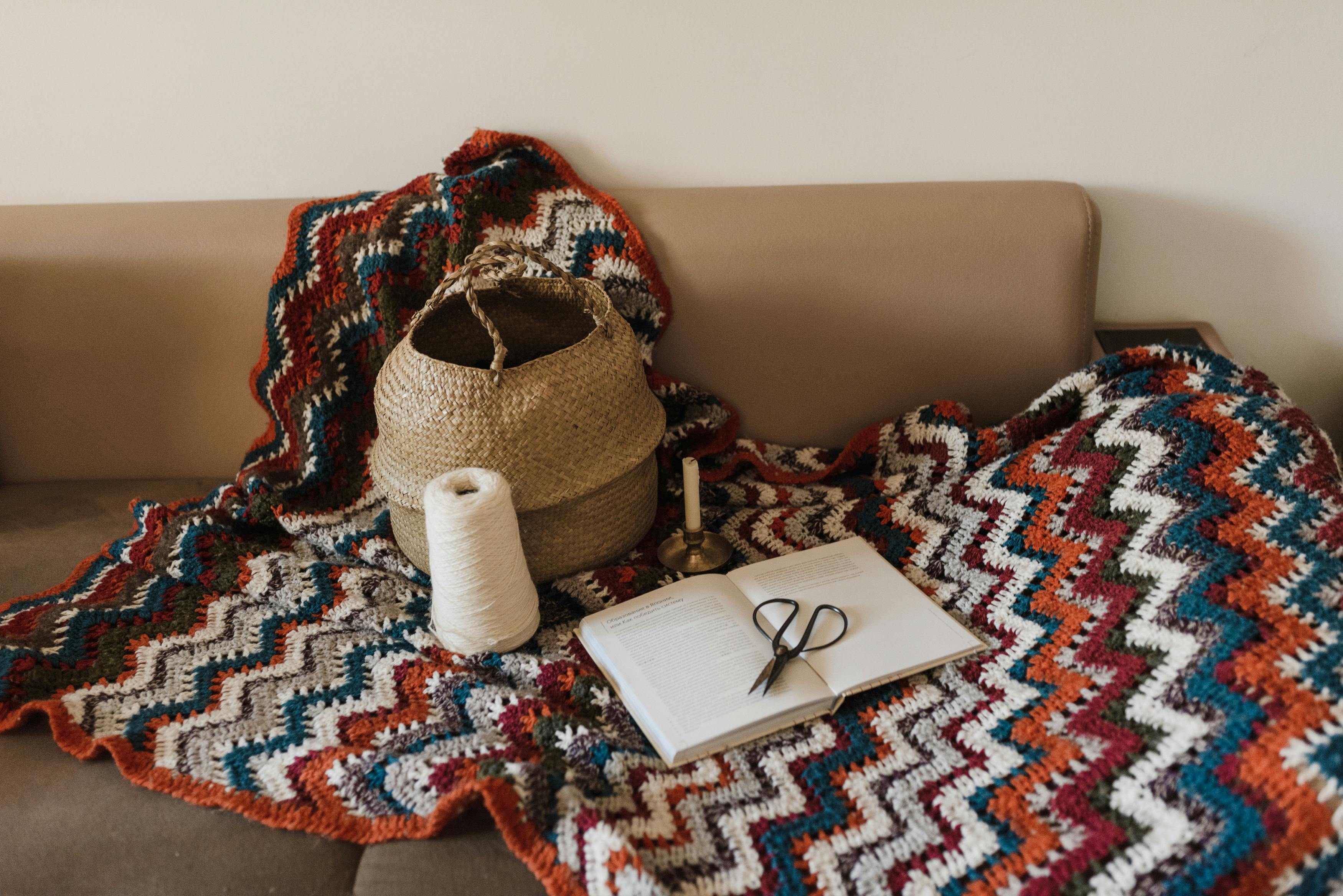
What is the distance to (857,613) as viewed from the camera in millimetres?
1054

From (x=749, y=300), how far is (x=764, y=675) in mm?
552

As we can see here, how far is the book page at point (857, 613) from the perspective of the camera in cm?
99

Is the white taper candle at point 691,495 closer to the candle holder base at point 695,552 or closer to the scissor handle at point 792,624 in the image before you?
the candle holder base at point 695,552

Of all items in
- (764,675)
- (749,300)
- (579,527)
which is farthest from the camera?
(749,300)

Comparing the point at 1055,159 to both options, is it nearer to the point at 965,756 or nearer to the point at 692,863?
the point at 965,756

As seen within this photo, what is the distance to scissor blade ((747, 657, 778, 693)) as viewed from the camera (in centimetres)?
96

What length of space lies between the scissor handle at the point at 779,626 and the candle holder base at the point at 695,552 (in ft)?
0.37

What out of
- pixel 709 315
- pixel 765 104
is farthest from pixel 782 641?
pixel 765 104

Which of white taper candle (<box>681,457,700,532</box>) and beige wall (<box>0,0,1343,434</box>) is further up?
beige wall (<box>0,0,1343,434</box>)

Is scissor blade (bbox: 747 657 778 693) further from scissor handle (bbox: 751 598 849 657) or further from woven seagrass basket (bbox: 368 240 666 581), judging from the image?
woven seagrass basket (bbox: 368 240 666 581)

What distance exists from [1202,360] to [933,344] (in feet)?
1.10

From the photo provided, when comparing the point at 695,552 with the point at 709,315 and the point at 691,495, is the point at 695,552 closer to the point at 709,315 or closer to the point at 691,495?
the point at 691,495

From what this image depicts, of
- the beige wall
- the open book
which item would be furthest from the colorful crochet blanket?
the beige wall

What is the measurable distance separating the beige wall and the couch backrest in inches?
3.9
